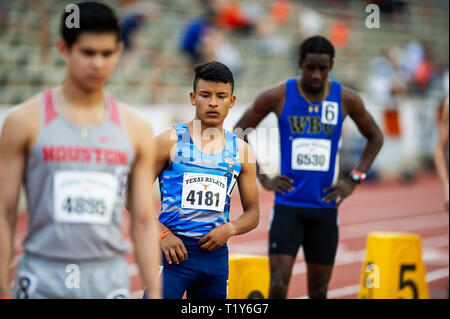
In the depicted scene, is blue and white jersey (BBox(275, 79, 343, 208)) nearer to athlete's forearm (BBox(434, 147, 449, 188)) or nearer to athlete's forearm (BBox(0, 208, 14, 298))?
athlete's forearm (BBox(434, 147, 449, 188))

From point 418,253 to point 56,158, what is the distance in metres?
4.72

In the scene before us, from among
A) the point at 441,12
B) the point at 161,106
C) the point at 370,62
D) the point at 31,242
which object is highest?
the point at 441,12

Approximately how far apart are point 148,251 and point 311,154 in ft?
9.91

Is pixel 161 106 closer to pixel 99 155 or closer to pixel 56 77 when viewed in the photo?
pixel 56 77

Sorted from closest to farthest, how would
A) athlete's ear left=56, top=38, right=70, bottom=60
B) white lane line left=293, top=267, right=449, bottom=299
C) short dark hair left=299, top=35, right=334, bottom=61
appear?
athlete's ear left=56, top=38, right=70, bottom=60
short dark hair left=299, top=35, right=334, bottom=61
white lane line left=293, top=267, right=449, bottom=299

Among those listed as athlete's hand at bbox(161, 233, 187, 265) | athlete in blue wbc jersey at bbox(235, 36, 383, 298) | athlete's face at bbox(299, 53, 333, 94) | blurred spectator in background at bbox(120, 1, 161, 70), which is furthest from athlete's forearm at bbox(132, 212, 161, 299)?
blurred spectator in background at bbox(120, 1, 161, 70)

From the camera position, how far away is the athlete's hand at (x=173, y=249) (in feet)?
13.5

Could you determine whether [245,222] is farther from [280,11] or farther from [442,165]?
[280,11]

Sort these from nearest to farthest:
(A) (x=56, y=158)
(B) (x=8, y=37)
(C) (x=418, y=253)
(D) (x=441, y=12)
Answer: (A) (x=56, y=158), (C) (x=418, y=253), (B) (x=8, y=37), (D) (x=441, y=12)

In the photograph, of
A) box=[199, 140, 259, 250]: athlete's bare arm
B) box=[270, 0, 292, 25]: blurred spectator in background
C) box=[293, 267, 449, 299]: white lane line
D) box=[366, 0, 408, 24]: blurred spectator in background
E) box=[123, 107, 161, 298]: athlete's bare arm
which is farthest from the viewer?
box=[366, 0, 408, 24]: blurred spectator in background

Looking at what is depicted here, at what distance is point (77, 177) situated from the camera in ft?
9.49

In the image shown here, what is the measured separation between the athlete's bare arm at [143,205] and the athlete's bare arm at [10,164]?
1.40 ft

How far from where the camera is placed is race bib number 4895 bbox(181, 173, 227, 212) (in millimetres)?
4145
